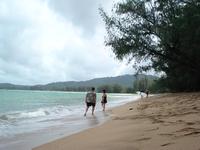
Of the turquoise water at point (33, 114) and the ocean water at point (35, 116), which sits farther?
the turquoise water at point (33, 114)

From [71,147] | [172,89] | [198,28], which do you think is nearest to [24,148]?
[71,147]

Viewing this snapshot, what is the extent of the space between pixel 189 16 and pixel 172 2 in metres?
2.99

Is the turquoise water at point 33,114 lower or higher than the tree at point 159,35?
lower

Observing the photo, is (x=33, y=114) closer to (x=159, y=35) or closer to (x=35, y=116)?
(x=35, y=116)

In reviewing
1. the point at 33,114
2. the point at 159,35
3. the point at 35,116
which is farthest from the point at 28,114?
the point at 159,35

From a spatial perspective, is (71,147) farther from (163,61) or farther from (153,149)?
(163,61)

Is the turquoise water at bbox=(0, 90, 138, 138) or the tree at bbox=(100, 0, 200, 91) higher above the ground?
the tree at bbox=(100, 0, 200, 91)

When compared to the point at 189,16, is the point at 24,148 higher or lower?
lower

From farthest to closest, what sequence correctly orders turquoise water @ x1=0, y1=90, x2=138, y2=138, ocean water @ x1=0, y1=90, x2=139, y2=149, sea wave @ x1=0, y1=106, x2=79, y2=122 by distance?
sea wave @ x1=0, y1=106, x2=79, y2=122 < turquoise water @ x1=0, y1=90, x2=138, y2=138 < ocean water @ x1=0, y1=90, x2=139, y2=149

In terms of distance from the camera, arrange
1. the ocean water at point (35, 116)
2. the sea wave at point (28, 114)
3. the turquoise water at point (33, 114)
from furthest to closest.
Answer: the sea wave at point (28, 114), the turquoise water at point (33, 114), the ocean water at point (35, 116)

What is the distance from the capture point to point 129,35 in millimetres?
32188

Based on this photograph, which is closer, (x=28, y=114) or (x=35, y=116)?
(x=35, y=116)

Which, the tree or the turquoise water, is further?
the tree

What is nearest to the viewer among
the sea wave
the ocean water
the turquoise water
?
the ocean water
